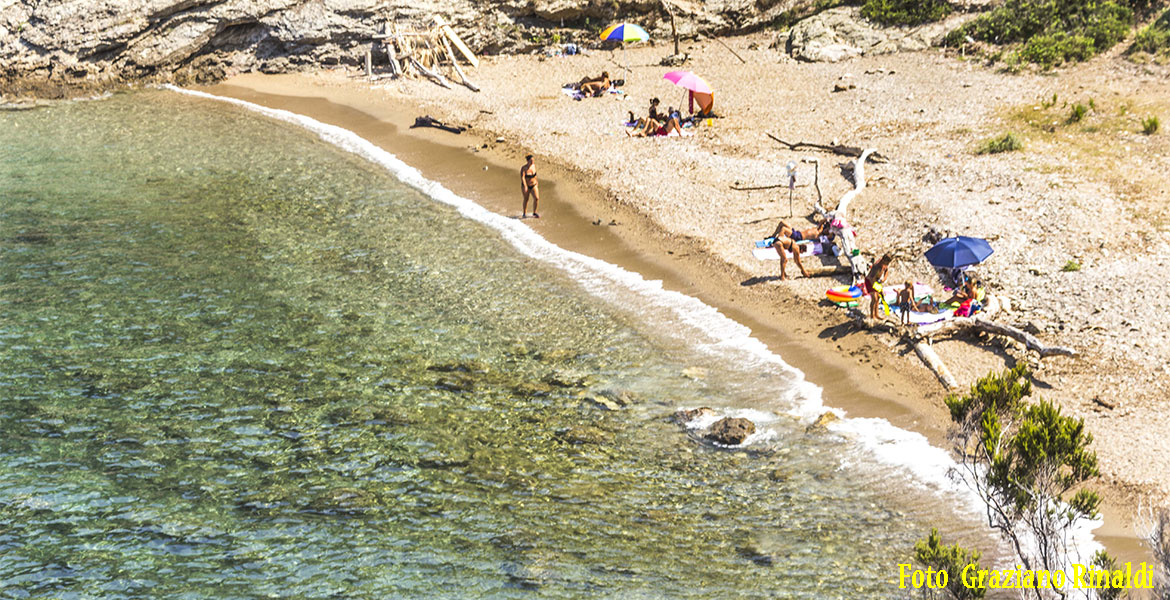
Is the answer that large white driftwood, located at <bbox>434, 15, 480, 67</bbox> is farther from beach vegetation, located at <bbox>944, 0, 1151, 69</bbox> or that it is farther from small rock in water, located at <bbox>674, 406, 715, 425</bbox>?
small rock in water, located at <bbox>674, 406, 715, 425</bbox>

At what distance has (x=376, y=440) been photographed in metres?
Result: 15.8

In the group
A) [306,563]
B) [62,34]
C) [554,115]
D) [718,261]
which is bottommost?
[306,563]

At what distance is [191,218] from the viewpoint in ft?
85.7

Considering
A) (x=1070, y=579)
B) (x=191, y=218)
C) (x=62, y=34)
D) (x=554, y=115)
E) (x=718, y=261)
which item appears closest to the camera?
(x=1070, y=579)

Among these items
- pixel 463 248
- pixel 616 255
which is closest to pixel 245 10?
pixel 463 248

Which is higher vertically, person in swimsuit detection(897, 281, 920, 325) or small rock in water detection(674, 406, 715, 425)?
person in swimsuit detection(897, 281, 920, 325)

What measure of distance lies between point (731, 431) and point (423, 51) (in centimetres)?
2834

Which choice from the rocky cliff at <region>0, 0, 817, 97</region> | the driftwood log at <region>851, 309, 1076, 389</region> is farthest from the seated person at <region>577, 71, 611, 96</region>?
the driftwood log at <region>851, 309, 1076, 389</region>

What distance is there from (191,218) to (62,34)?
1990cm

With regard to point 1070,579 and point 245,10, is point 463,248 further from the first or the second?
point 245,10

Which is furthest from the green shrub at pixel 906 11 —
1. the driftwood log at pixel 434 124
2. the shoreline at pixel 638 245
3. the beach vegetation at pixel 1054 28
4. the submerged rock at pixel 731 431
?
the submerged rock at pixel 731 431

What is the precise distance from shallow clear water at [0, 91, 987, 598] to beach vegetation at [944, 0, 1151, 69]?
2227 centimetres

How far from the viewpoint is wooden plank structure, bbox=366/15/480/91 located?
3903cm

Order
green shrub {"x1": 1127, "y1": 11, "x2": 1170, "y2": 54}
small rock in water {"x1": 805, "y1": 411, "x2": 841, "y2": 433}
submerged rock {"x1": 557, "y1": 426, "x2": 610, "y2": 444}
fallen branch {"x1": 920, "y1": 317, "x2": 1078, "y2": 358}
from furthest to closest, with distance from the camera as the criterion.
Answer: green shrub {"x1": 1127, "y1": 11, "x2": 1170, "y2": 54}, fallen branch {"x1": 920, "y1": 317, "x2": 1078, "y2": 358}, small rock in water {"x1": 805, "y1": 411, "x2": 841, "y2": 433}, submerged rock {"x1": 557, "y1": 426, "x2": 610, "y2": 444}
